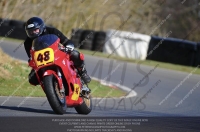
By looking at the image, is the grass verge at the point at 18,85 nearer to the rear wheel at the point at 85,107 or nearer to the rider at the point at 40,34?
the rear wheel at the point at 85,107

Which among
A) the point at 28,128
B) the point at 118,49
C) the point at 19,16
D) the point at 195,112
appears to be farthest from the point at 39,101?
the point at 19,16

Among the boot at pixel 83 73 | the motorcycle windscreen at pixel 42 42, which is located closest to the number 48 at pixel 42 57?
the motorcycle windscreen at pixel 42 42

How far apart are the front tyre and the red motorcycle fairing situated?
0.26 feet

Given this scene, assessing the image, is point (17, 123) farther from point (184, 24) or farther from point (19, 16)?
point (184, 24)

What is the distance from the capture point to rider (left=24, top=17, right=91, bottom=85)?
8.71 metres

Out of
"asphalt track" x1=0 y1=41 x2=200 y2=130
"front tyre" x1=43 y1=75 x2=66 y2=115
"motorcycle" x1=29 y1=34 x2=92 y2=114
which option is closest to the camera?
"front tyre" x1=43 y1=75 x2=66 y2=115

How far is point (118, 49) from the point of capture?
2683 cm

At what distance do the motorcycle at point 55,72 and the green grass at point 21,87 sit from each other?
275 centimetres

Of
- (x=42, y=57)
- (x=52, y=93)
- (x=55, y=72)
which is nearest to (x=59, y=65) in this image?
(x=55, y=72)

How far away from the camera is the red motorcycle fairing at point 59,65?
8562mm

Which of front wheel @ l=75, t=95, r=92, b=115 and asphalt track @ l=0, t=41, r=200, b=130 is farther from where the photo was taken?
asphalt track @ l=0, t=41, r=200, b=130

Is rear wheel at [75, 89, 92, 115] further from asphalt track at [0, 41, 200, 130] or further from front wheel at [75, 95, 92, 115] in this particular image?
asphalt track at [0, 41, 200, 130]

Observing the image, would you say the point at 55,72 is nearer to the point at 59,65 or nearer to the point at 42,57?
the point at 59,65

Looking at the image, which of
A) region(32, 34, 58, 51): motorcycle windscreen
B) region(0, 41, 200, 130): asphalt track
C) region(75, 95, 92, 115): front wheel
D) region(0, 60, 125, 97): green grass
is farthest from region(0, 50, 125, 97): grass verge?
region(32, 34, 58, 51): motorcycle windscreen
